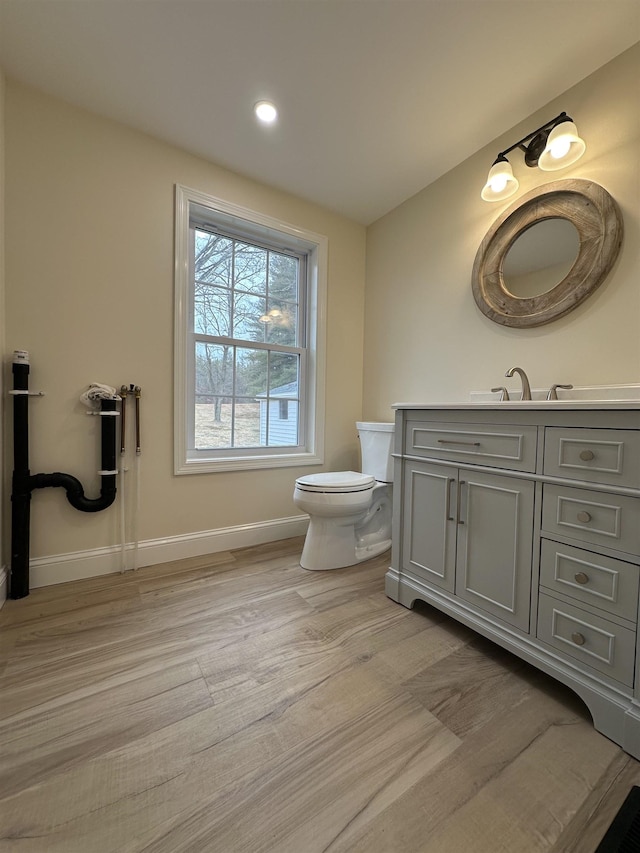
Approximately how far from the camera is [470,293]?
189 cm

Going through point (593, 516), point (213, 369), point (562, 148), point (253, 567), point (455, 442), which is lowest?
point (253, 567)

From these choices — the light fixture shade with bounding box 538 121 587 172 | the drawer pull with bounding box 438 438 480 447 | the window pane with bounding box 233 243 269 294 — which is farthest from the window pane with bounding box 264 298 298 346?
the light fixture shade with bounding box 538 121 587 172

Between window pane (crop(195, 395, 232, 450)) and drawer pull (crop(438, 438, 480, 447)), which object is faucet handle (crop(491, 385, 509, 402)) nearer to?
drawer pull (crop(438, 438, 480, 447))

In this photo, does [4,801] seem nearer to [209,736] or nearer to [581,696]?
[209,736]

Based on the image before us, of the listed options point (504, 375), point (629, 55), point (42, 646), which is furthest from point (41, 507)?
point (629, 55)

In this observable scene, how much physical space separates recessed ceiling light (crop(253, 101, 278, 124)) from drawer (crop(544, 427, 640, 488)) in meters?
1.88

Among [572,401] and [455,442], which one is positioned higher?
[572,401]

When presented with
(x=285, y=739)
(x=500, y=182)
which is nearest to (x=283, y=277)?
(x=500, y=182)

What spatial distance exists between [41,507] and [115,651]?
85cm

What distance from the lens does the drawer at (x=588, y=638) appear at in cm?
90

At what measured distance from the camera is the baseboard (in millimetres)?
1651

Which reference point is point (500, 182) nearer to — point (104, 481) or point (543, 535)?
point (543, 535)

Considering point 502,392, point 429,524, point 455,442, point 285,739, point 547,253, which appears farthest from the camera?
point 502,392

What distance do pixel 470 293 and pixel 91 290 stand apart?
199 centimetres
